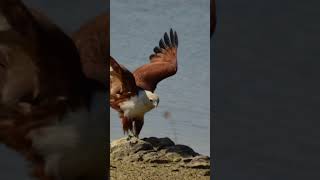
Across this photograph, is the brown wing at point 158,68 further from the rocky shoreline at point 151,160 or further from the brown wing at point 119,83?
the rocky shoreline at point 151,160

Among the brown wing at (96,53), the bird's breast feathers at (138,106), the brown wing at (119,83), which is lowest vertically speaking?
the bird's breast feathers at (138,106)

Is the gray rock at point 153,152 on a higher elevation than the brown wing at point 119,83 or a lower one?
lower

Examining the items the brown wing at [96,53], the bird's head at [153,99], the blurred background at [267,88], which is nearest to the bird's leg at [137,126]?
the bird's head at [153,99]

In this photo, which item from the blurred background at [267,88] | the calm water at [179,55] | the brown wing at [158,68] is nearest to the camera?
the blurred background at [267,88]

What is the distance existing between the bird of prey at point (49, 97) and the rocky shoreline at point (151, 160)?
110 mm

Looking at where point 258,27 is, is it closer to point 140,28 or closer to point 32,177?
point 140,28

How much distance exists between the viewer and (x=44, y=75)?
12.6 ft

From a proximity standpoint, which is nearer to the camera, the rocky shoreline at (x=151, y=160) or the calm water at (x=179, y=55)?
the calm water at (x=179, y=55)

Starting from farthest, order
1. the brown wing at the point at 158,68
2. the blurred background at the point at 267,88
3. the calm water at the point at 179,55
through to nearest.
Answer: the brown wing at the point at 158,68
the calm water at the point at 179,55
the blurred background at the point at 267,88

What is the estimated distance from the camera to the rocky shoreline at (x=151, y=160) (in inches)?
153

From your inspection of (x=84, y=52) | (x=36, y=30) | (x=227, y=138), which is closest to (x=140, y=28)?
(x=84, y=52)

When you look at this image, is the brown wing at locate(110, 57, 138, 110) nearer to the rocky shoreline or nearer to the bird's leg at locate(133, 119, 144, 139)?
the bird's leg at locate(133, 119, 144, 139)

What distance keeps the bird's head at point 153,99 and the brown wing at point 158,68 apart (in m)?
0.03

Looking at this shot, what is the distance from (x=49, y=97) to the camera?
3.84 metres
